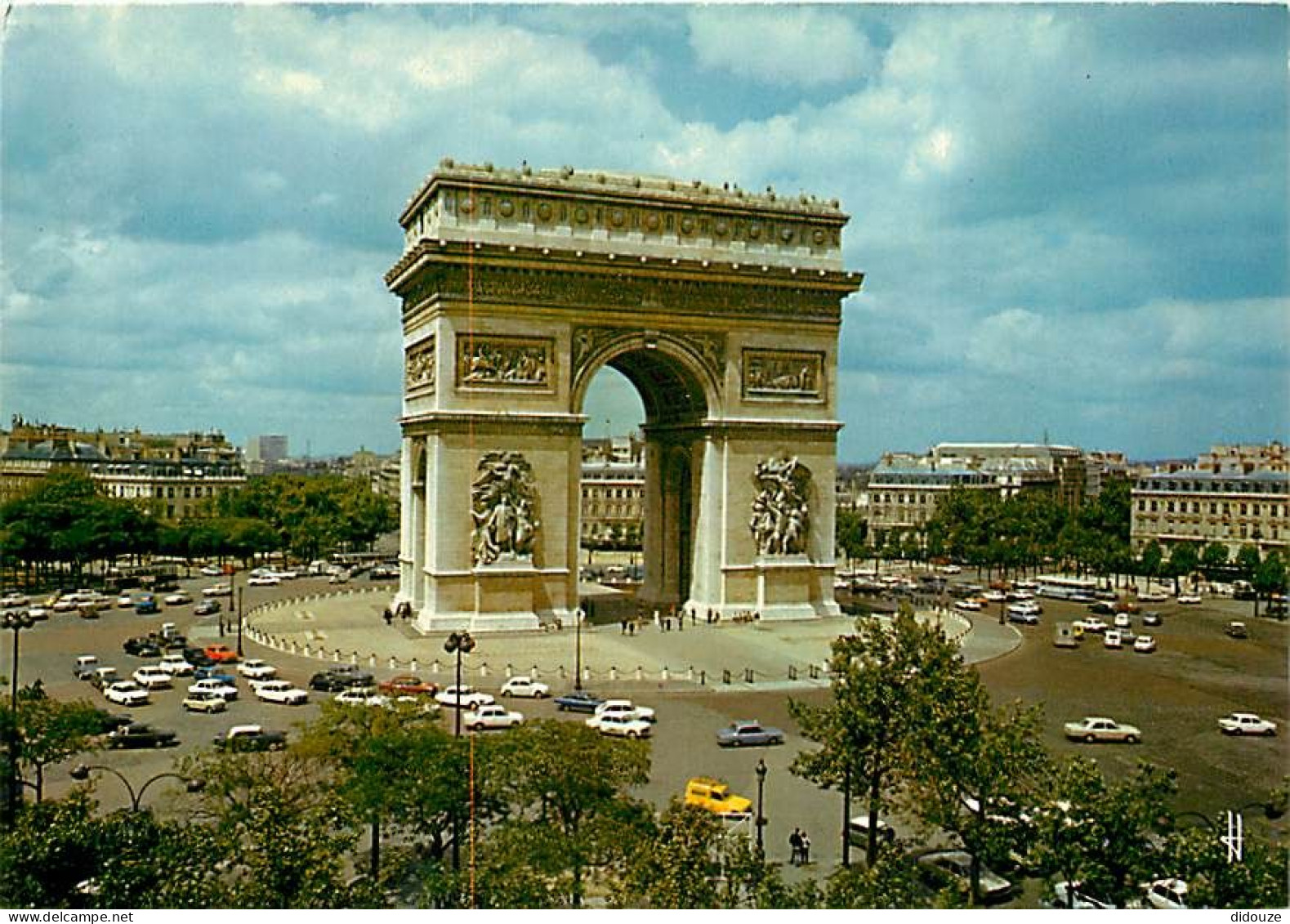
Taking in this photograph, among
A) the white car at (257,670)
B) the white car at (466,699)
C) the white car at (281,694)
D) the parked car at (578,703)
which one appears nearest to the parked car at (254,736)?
the white car at (281,694)

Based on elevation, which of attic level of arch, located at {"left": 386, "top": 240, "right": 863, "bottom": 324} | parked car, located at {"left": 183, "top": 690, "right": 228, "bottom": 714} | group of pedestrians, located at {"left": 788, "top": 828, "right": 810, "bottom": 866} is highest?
attic level of arch, located at {"left": 386, "top": 240, "right": 863, "bottom": 324}

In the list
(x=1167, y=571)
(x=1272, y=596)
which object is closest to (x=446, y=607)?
(x=1272, y=596)

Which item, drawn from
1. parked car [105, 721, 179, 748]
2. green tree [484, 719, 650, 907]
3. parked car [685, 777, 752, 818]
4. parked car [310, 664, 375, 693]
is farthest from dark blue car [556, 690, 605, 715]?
green tree [484, 719, 650, 907]

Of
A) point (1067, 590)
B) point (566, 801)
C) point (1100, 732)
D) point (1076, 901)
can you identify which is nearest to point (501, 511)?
point (1100, 732)

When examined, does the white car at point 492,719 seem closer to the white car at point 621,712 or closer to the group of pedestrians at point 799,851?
the white car at point 621,712

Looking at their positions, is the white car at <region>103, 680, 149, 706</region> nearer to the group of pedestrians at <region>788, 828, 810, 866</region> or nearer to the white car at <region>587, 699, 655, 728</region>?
the white car at <region>587, 699, 655, 728</region>

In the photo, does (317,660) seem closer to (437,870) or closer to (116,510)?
(437,870)
